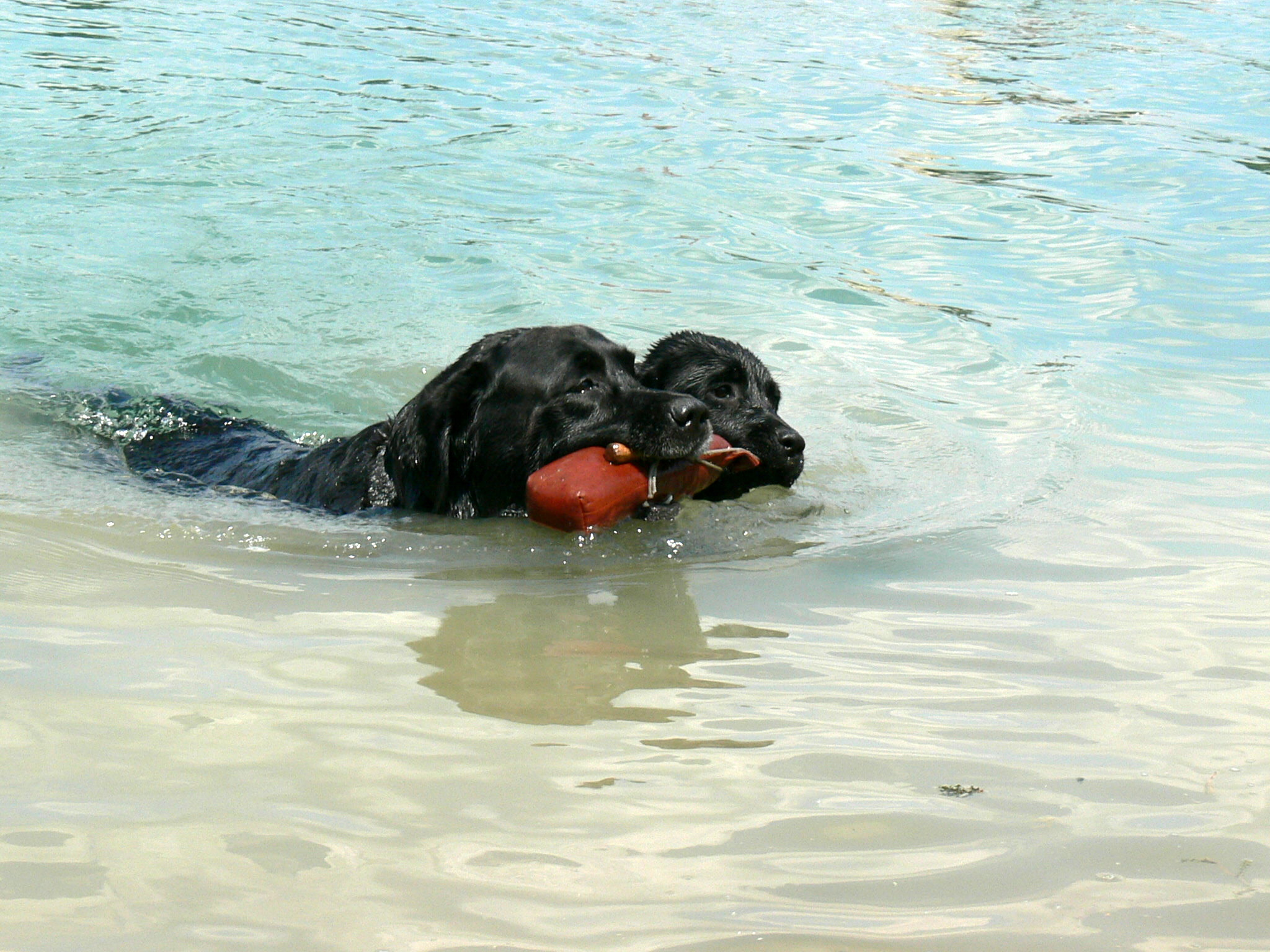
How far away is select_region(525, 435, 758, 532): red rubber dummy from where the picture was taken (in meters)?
4.76

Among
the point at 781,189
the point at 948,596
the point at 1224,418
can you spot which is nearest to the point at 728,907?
the point at 948,596

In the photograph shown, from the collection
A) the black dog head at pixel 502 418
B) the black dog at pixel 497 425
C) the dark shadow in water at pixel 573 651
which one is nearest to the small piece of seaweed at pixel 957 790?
the dark shadow in water at pixel 573 651

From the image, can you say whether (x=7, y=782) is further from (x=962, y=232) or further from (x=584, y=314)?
(x=962, y=232)

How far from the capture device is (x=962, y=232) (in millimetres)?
10523

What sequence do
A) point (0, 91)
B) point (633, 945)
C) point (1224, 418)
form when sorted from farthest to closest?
point (0, 91) → point (1224, 418) → point (633, 945)

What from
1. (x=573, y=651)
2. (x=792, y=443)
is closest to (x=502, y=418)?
(x=792, y=443)

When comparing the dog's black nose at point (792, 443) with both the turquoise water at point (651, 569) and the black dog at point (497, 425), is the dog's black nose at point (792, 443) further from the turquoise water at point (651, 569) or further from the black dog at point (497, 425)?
the black dog at point (497, 425)

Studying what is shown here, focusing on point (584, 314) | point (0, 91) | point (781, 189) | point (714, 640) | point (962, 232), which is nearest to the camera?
point (714, 640)

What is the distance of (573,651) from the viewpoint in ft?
11.7

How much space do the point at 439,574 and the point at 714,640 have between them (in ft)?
3.57

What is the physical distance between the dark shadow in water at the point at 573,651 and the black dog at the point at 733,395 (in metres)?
1.42

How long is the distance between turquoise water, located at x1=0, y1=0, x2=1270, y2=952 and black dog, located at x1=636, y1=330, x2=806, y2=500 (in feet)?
0.64

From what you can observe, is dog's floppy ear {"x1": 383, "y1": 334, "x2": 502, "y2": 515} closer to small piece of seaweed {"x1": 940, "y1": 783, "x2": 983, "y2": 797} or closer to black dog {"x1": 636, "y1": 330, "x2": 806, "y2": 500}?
black dog {"x1": 636, "y1": 330, "x2": 806, "y2": 500}

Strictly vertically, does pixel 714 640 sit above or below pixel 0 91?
below
